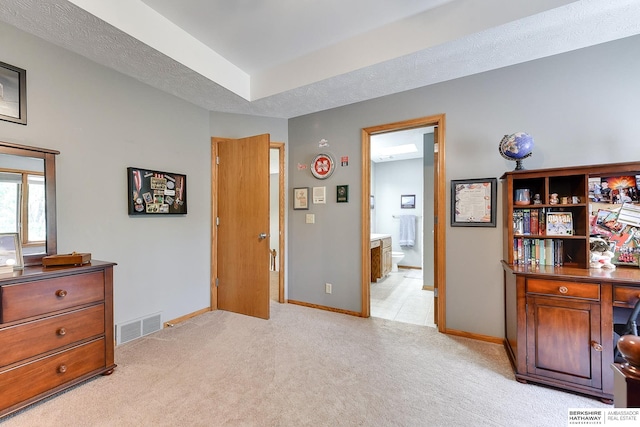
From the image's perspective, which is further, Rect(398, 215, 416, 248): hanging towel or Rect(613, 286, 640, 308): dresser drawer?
Rect(398, 215, 416, 248): hanging towel

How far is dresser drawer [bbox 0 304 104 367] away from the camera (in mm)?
1471

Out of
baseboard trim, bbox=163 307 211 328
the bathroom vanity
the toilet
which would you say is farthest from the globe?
the toilet

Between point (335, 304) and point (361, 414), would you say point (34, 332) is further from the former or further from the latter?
point (335, 304)

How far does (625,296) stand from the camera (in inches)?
62.2

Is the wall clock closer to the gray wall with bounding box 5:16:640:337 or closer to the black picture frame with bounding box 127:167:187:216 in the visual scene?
the gray wall with bounding box 5:16:640:337

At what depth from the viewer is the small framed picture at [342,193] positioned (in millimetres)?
3117

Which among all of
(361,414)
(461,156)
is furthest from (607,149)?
(361,414)

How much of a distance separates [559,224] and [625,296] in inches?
24.2

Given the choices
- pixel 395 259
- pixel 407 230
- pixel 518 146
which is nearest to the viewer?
A: pixel 518 146

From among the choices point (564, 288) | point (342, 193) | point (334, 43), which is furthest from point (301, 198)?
point (564, 288)

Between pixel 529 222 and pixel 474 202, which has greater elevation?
pixel 474 202

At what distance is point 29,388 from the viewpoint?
1533mm

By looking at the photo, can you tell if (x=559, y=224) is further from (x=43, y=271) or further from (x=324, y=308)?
(x=43, y=271)

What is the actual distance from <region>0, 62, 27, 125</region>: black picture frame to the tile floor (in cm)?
350
